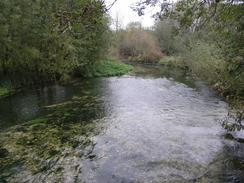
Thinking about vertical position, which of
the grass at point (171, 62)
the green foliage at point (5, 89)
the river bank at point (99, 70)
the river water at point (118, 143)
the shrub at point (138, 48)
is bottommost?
the river water at point (118, 143)

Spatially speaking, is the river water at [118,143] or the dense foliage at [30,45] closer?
the river water at [118,143]

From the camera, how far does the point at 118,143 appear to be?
6426 mm

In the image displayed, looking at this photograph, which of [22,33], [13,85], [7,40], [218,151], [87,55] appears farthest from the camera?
[87,55]

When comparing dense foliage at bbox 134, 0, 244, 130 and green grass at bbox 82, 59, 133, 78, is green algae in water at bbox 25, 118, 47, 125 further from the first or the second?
green grass at bbox 82, 59, 133, 78

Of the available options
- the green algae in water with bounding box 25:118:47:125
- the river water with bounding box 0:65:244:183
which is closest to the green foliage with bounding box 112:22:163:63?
the river water with bounding box 0:65:244:183

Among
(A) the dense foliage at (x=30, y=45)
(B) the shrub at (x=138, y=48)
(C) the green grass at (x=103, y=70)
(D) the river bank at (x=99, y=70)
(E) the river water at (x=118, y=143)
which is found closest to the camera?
(E) the river water at (x=118, y=143)

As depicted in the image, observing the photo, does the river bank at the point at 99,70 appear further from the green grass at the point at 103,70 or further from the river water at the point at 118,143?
the river water at the point at 118,143

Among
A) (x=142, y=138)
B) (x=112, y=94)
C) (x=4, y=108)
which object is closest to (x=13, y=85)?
(x=4, y=108)

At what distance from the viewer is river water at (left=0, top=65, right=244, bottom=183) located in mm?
A: 4789

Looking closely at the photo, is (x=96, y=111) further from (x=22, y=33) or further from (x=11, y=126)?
(x=22, y=33)

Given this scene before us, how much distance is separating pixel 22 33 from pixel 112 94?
772 centimetres

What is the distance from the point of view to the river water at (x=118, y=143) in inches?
189

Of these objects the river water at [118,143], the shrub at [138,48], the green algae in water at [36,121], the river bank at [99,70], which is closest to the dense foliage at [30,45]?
the river bank at [99,70]

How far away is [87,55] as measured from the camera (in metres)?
22.3
